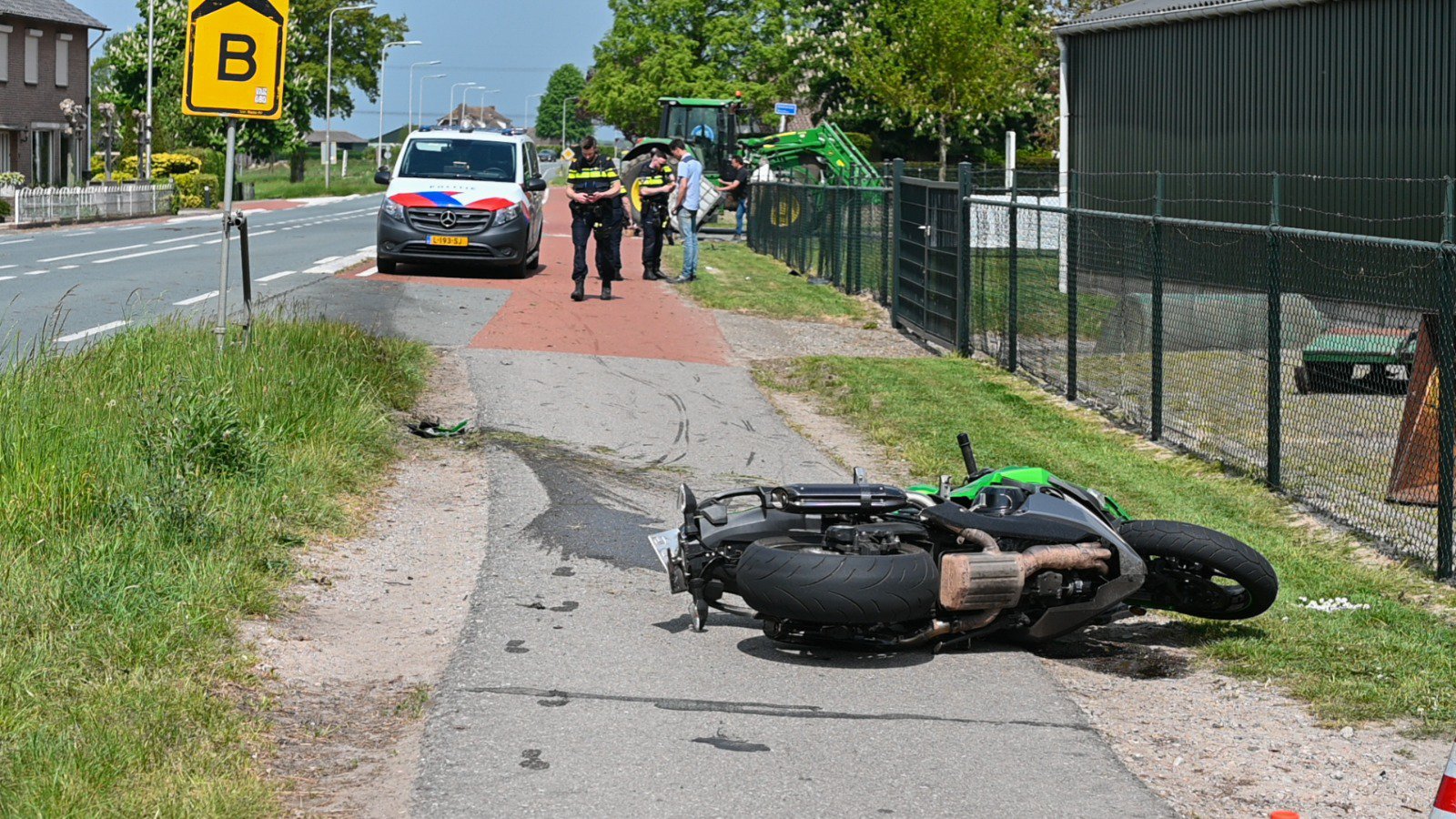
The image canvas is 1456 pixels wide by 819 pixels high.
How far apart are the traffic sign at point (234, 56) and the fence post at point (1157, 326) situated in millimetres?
6042

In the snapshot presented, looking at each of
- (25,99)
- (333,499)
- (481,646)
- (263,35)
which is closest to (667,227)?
(263,35)

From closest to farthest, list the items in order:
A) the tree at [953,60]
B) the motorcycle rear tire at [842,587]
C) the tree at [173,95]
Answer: the motorcycle rear tire at [842,587] → the tree at [953,60] → the tree at [173,95]

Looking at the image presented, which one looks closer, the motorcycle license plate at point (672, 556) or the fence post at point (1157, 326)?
the motorcycle license plate at point (672, 556)

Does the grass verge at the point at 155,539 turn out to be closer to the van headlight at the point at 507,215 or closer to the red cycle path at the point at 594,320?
the red cycle path at the point at 594,320

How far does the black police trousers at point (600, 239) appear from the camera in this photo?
65.7 feet

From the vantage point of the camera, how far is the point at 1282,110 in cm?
2328

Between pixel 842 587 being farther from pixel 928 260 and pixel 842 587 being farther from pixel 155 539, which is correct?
pixel 928 260

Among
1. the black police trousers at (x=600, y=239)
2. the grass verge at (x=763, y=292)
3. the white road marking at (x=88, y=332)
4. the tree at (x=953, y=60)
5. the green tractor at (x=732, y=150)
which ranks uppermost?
the tree at (x=953, y=60)

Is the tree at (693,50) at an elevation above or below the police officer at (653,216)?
above

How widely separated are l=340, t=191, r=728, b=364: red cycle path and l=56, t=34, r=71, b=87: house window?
42.8 m

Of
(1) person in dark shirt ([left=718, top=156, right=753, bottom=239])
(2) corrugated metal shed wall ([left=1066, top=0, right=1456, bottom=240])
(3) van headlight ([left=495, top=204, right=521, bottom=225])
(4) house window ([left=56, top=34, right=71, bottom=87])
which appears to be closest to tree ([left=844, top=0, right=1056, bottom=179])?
(1) person in dark shirt ([left=718, top=156, right=753, bottom=239])

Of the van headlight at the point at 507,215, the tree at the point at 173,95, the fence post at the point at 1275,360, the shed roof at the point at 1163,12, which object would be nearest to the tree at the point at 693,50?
the tree at the point at 173,95

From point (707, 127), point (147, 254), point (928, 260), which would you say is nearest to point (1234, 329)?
point (928, 260)

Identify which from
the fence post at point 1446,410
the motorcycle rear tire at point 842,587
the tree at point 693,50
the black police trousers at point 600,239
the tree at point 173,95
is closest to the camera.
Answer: the motorcycle rear tire at point 842,587
